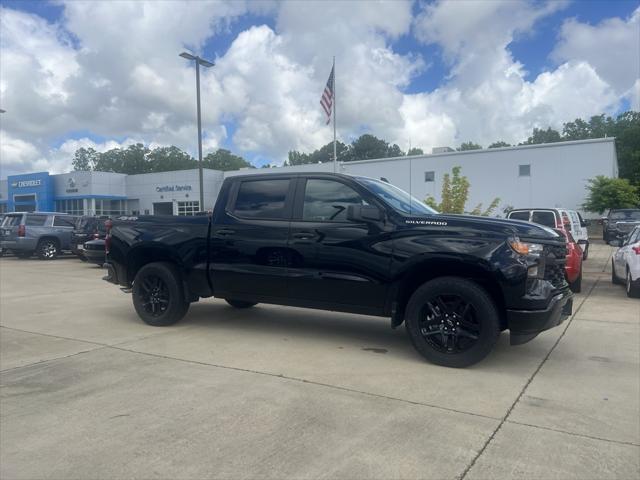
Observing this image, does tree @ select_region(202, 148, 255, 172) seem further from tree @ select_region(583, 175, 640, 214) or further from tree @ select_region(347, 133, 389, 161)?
tree @ select_region(583, 175, 640, 214)

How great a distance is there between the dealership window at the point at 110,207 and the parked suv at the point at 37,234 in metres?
27.8

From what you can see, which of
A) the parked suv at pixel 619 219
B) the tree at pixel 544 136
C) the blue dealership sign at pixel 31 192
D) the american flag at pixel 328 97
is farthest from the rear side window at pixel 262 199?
the tree at pixel 544 136

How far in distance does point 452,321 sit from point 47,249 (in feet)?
59.7

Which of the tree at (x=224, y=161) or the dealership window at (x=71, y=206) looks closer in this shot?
the dealership window at (x=71, y=206)

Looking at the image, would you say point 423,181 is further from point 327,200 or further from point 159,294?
point 327,200

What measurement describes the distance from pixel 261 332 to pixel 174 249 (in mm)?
1546

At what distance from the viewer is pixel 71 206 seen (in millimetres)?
47438

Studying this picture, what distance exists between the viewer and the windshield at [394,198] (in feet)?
18.4

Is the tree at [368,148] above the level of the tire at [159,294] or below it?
above

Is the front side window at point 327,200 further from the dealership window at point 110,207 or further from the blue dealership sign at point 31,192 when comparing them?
the blue dealership sign at point 31,192

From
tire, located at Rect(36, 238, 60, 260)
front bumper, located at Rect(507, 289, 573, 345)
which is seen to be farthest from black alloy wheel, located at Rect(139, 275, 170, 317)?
tire, located at Rect(36, 238, 60, 260)

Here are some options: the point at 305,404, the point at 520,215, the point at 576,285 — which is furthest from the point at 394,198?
the point at 520,215

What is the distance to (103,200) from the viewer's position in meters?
46.3

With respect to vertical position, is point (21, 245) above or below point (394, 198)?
below
